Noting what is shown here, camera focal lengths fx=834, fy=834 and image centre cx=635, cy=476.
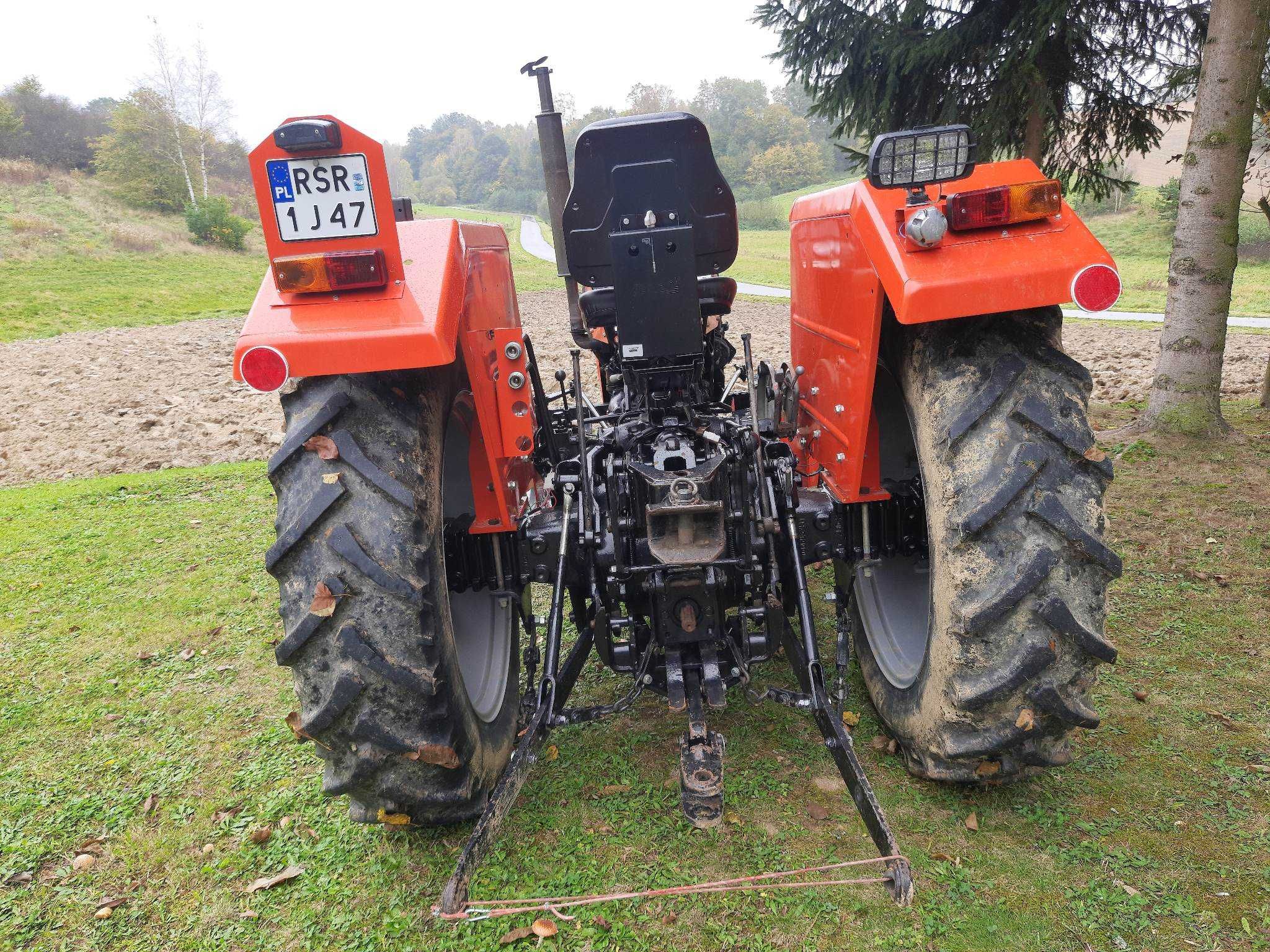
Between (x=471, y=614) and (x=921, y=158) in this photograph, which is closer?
(x=921, y=158)

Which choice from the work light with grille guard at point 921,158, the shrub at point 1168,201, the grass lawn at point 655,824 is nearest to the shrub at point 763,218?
the shrub at point 1168,201

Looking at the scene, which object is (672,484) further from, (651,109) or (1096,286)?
(651,109)

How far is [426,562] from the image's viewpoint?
2.25m

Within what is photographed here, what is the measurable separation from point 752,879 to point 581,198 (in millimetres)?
Result: 2225

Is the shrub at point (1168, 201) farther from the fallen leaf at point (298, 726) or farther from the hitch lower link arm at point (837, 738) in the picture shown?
the fallen leaf at point (298, 726)

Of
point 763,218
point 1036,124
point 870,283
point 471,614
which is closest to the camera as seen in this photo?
point 870,283

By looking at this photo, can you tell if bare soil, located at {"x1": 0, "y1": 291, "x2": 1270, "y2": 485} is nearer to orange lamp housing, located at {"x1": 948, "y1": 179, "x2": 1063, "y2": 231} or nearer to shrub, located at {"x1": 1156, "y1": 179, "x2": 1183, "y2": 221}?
orange lamp housing, located at {"x1": 948, "y1": 179, "x2": 1063, "y2": 231}

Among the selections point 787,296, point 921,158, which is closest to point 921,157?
point 921,158

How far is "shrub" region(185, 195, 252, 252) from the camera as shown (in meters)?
30.3

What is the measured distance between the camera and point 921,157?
220 centimetres

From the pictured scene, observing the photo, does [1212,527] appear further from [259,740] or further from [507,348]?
[259,740]

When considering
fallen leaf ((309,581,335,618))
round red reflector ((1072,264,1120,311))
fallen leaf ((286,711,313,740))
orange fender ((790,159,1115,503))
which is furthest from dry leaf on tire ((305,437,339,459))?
round red reflector ((1072,264,1120,311))

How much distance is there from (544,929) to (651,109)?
3206 cm

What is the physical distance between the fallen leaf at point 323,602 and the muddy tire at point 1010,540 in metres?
1.66
